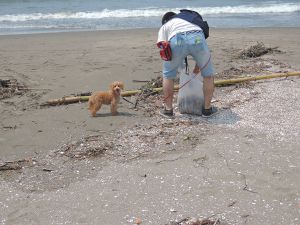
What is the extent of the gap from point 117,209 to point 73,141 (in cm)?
160

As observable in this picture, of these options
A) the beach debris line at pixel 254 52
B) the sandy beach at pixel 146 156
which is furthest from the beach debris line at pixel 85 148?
the beach debris line at pixel 254 52

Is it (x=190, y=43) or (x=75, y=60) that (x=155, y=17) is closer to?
(x=75, y=60)

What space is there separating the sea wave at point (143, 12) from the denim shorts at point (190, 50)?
13.9 metres

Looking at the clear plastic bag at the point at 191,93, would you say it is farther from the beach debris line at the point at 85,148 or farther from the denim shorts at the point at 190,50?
the beach debris line at the point at 85,148

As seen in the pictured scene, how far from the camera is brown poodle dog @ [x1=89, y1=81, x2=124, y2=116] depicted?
5840 mm

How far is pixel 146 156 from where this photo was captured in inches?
187

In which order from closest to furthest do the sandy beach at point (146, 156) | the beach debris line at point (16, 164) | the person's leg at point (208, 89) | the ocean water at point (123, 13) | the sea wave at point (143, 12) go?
the sandy beach at point (146, 156) < the beach debris line at point (16, 164) < the person's leg at point (208, 89) < the ocean water at point (123, 13) < the sea wave at point (143, 12)

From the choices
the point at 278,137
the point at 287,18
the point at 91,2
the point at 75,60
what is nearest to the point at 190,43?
the point at 278,137

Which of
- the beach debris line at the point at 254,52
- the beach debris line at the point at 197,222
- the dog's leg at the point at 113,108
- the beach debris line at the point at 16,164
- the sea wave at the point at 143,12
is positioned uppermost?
the sea wave at the point at 143,12

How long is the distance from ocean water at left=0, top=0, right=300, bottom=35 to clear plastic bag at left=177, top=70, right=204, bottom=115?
10066 mm

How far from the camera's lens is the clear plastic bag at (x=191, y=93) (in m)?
5.89

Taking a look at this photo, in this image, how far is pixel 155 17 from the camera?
18766 mm

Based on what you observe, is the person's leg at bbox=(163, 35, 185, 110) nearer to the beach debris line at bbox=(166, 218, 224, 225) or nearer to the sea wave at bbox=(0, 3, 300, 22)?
the beach debris line at bbox=(166, 218, 224, 225)

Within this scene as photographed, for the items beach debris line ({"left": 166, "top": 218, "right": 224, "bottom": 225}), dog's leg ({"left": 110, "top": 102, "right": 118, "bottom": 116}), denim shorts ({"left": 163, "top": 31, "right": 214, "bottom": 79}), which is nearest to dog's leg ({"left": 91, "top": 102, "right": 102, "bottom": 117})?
dog's leg ({"left": 110, "top": 102, "right": 118, "bottom": 116})
